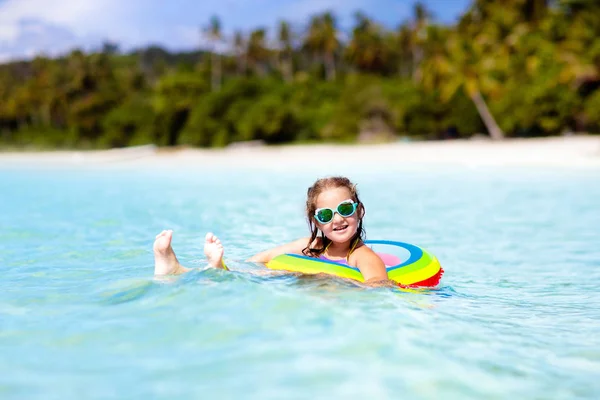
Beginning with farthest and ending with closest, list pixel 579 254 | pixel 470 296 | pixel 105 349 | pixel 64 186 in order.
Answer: pixel 64 186 < pixel 579 254 < pixel 470 296 < pixel 105 349

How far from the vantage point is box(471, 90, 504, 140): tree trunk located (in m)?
32.2

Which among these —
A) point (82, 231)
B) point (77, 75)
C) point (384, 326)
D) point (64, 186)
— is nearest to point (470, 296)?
point (384, 326)

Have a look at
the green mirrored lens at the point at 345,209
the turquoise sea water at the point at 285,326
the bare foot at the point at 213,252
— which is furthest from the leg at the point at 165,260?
the green mirrored lens at the point at 345,209

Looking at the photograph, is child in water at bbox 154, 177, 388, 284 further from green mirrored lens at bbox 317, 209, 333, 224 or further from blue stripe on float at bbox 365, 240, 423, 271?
blue stripe on float at bbox 365, 240, 423, 271

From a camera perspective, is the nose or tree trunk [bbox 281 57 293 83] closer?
the nose

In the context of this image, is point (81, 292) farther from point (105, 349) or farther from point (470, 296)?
point (470, 296)

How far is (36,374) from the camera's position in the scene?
2523 mm

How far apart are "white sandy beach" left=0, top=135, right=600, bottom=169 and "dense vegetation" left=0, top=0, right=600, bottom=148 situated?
2732 mm

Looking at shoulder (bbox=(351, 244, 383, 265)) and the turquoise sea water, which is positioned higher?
shoulder (bbox=(351, 244, 383, 265))

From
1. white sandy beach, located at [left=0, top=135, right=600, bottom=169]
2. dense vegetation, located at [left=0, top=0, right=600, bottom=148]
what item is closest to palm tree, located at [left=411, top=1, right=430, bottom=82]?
dense vegetation, located at [left=0, top=0, right=600, bottom=148]

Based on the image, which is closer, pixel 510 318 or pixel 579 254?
pixel 510 318

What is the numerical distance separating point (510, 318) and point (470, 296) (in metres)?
0.67

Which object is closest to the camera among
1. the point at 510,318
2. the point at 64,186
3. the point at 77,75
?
the point at 510,318

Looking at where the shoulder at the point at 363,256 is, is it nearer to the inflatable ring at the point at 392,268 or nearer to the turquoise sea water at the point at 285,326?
the inflatable ring at the point at 392,268
